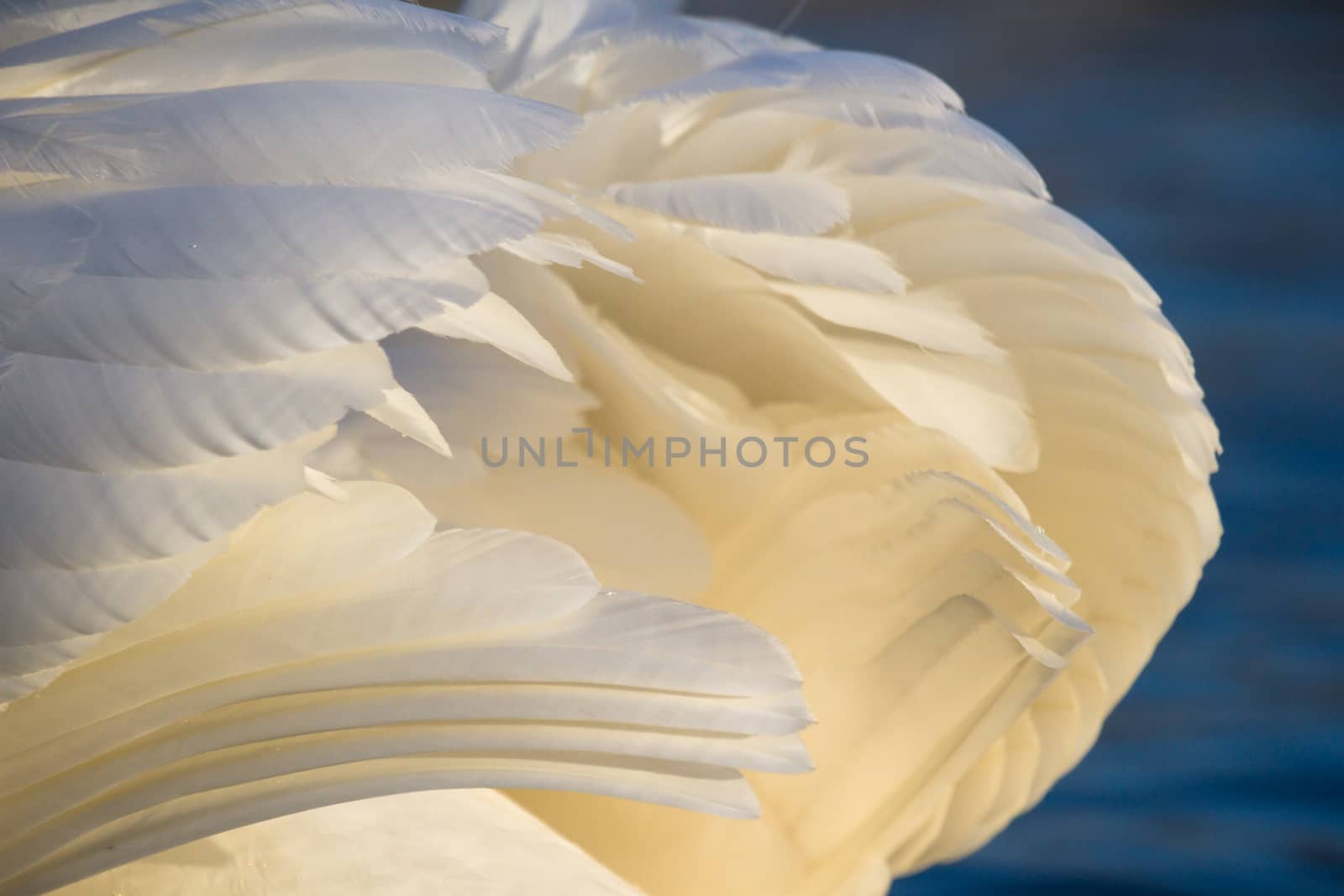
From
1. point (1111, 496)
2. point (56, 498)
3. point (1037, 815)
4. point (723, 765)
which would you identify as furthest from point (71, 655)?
point (1037, 815)

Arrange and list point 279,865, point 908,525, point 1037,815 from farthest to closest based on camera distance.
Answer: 1. point 1037,815
2. point 908,525
3. point 279,865

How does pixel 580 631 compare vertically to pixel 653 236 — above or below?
below

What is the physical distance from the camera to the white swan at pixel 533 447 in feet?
2.38

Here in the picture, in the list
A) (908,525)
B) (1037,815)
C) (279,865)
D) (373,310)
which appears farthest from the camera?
(1037,815)

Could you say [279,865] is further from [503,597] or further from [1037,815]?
[1037,815]

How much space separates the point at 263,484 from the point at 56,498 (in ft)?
0.30

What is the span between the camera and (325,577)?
0.77m

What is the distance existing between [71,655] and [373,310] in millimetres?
214

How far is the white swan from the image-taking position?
0.73 metres

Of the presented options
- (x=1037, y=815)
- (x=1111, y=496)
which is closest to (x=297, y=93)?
(x=1111, y=496)

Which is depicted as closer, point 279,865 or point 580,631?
point 580,631

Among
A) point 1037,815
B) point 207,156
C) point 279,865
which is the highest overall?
point 207,156

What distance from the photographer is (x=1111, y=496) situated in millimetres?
1067

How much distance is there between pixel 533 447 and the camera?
97 centimetres
